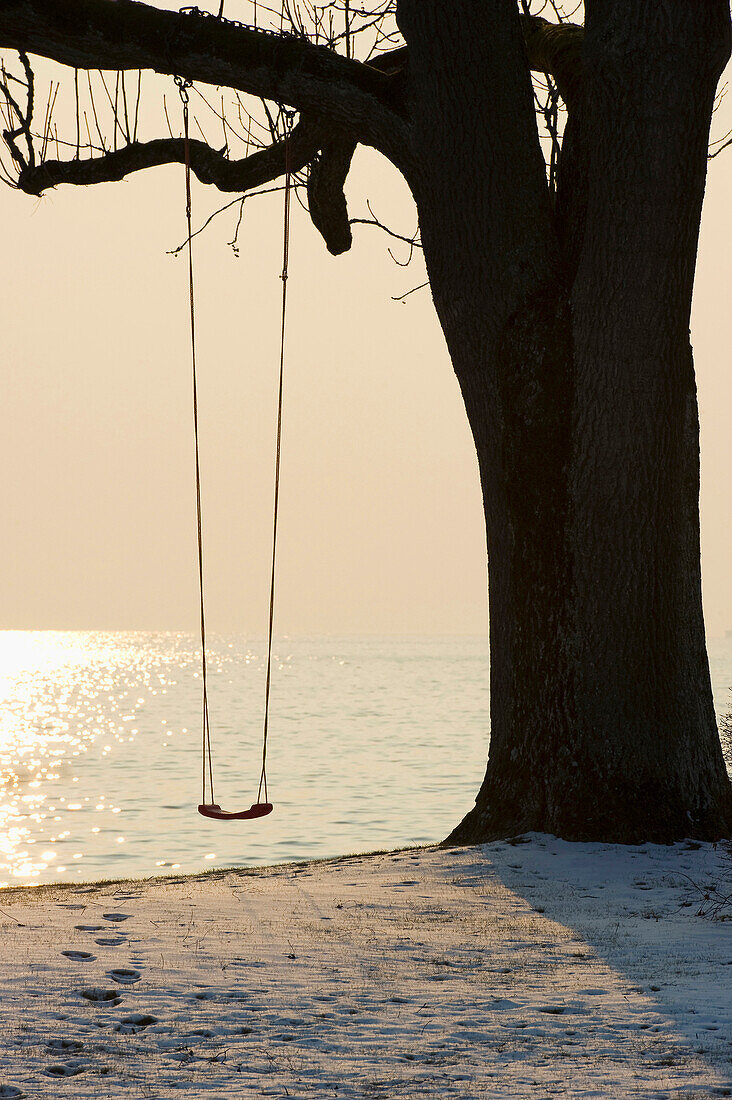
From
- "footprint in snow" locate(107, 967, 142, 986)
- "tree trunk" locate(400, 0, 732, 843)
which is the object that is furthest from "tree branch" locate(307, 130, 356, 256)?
"footprint in snow" locate(107, 967, 142, 986)

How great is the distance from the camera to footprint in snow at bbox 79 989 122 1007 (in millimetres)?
4258

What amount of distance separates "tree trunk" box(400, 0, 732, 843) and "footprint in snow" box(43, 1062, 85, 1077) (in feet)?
13.5

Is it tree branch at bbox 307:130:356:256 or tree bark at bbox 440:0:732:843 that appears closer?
tree bark at bbox 440:0:732:843

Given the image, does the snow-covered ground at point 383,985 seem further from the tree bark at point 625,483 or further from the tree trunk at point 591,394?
the tree trunk at point 591,394

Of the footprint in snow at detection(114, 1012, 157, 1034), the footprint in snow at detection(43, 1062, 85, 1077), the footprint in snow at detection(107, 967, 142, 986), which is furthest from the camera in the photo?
the footprint in snow at detection(107, 967, 142, 986)

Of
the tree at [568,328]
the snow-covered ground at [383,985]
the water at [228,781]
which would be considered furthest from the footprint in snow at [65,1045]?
the water at [228,781]

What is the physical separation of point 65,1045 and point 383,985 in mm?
1337

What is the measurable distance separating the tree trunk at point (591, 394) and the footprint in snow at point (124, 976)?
3.40 m

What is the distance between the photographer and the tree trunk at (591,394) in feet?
23.7

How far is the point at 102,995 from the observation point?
4320mm

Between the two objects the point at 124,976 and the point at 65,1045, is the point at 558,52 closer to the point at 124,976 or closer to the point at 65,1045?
the point at 124,976

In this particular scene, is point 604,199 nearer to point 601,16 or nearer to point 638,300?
point 638,300

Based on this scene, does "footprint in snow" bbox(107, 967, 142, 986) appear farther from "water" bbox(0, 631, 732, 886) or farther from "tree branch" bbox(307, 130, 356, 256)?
"water" bbox(0, 631, 732, 886)

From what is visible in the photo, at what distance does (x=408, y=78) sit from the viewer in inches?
301
